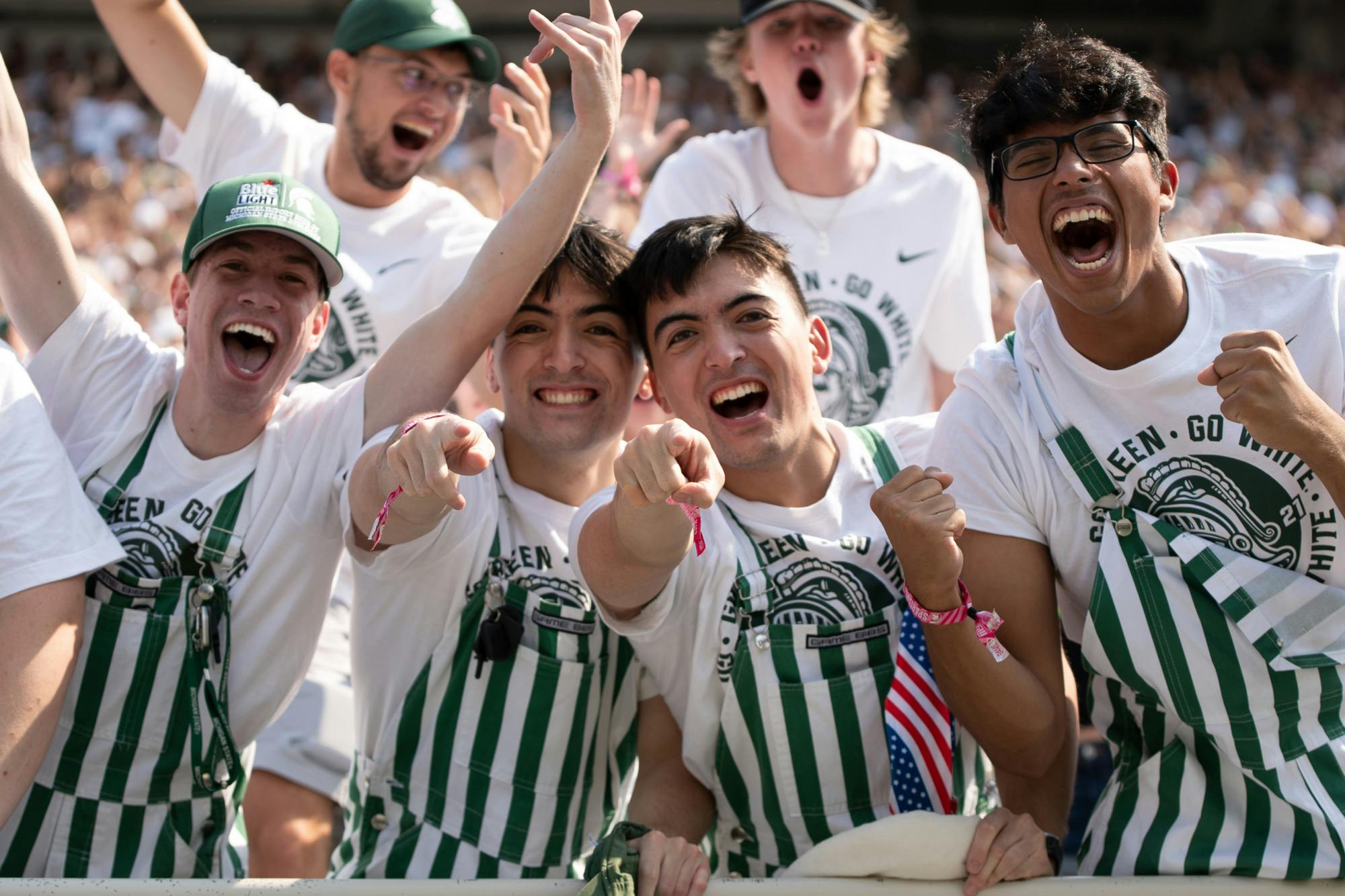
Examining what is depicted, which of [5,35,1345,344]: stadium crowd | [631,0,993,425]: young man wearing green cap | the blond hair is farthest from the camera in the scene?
[5,35,1345,344]: stadium crowd

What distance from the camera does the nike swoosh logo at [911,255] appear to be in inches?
146

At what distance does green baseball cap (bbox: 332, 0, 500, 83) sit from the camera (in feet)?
12.3

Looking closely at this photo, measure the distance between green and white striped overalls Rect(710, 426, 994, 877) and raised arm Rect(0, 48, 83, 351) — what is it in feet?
4.46

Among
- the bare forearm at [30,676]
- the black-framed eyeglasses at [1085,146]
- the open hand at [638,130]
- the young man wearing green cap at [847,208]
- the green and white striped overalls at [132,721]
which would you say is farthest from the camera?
the open hand at [638,130]

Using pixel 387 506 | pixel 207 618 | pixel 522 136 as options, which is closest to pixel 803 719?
pixel 387 506

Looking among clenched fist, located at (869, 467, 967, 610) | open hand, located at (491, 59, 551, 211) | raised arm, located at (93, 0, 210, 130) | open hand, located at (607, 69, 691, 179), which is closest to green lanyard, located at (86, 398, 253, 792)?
clenched fist, located at (869, 467, 967, 610)

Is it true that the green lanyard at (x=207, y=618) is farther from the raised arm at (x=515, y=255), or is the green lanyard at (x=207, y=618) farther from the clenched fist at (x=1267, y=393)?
the clenched fist at (x=1267, y=393)

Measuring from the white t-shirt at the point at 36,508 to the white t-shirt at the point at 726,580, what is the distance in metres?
0.86

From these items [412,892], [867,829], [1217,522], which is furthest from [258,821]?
[1217,522]

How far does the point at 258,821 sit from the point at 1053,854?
6.18 ft

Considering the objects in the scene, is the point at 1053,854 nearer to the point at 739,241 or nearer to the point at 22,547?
the point at 739,241

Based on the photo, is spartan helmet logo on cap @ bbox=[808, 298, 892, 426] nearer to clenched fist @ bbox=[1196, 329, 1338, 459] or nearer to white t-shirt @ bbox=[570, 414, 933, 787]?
white t-shirt @ bbox=[570, 414, 933, 787]

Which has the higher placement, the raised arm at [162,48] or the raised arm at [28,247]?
the raised arm at [162,48]

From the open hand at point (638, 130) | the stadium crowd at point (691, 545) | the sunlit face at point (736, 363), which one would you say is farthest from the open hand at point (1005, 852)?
the open hand at point (638, 130)
